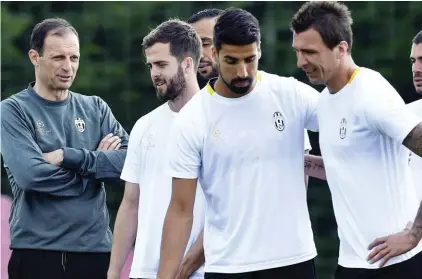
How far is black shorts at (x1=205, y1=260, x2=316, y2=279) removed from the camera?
5.46 m

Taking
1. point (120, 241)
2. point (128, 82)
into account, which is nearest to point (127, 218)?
point (120, 241)

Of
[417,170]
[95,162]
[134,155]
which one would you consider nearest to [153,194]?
[134,155]

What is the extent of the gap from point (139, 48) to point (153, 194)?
6.22m

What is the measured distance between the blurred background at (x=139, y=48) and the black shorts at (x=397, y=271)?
19.1 feet

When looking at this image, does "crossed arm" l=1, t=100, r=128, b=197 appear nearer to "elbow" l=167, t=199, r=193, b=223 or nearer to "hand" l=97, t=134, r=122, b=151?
"hand" l=97, t=134, r=122, b=151

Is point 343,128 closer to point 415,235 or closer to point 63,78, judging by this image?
point 415,235

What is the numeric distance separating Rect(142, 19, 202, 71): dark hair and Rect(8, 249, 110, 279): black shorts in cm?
96

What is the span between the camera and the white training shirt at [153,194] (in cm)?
586

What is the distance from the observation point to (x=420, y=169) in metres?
5.74

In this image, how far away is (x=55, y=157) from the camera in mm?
6219

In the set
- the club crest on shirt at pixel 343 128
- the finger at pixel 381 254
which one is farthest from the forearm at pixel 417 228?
the club crest on shirt at pixel 343 128

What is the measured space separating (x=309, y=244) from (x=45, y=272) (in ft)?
4.22

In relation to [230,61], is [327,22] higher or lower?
higher

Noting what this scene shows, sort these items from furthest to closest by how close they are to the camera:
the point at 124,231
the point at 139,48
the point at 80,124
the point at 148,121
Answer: the point at 139,48 → the point at 80,124 → the point at 124,231 → the point at 148,121
